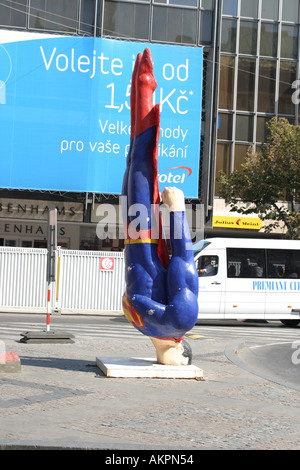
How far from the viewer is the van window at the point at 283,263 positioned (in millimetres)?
22781

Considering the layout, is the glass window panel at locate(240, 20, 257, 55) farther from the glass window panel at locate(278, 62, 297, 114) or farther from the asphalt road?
the asphalt road

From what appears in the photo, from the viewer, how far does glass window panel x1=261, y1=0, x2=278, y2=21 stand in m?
37.7

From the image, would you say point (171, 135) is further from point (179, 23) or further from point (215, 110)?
point (179, 23)

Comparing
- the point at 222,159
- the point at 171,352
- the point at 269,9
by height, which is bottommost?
the point at 171,352

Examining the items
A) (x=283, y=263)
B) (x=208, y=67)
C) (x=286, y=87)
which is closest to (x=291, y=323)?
(x=283, y=263)

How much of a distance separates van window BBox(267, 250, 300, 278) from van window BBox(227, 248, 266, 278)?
287 mm

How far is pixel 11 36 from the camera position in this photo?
111ft

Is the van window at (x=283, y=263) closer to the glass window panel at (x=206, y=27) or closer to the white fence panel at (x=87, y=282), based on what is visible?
the white fence panel at (x=87, y=282)

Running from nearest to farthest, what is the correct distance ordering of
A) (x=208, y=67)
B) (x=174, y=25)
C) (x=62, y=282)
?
1. (x=62, y=282)
2. (x=174, y=25)
3. (x=208, y=67)

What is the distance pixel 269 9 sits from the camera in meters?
37.8

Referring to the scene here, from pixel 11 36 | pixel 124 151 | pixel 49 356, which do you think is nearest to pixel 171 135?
pixel 124 151

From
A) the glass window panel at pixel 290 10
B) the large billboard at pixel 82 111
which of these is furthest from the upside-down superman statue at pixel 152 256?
the glass window panel at pixel 290 10

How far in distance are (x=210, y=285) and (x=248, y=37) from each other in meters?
20.0

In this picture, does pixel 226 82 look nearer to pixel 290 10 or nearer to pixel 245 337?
pixel 290 10
